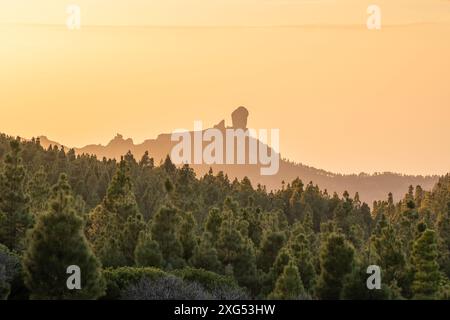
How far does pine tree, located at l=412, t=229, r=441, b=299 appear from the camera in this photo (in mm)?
43875

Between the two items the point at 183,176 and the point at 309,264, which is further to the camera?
the point at 183,176

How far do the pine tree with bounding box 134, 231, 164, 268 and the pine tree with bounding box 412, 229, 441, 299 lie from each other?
14.2 m

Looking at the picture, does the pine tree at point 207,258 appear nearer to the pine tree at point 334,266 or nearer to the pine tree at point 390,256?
the pine tree at point 334,266

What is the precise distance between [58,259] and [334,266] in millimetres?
13817

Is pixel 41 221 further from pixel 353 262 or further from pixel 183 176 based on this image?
pixel 183 176

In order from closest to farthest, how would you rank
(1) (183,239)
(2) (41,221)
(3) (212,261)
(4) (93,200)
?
(2) (41,221), (3) (212,261), (1) (183,239), (4) (93,200)

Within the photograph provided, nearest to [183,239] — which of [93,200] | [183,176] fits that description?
[183,176]

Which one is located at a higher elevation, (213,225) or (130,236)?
(213,225)

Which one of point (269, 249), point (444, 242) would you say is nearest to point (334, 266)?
point (269, 249)

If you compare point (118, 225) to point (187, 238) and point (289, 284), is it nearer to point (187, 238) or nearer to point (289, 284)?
point (187, 238)

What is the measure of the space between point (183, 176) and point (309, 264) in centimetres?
2924

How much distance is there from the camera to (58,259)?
30.6 metres

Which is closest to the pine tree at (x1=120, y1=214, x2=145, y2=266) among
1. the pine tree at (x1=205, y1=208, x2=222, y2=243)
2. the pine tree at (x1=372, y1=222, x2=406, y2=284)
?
the pine tree at (x1=205, y1=208, x2=222, y2=243)

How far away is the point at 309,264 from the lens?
4469 cm
